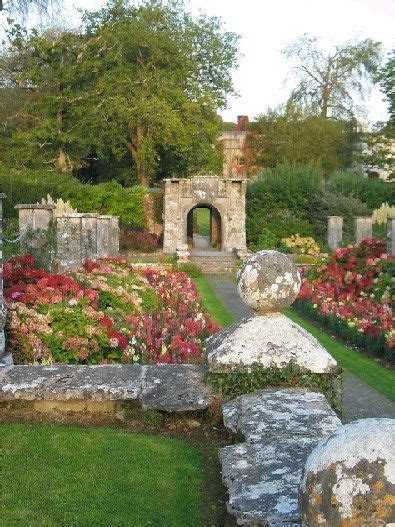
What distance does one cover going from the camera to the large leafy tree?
33656 millimetres

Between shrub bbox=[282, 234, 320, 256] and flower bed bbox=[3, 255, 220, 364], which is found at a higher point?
flower bed bbox=[3, 255, 220, 364]

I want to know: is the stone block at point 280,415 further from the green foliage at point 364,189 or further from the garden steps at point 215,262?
the green foliage at point 364,189

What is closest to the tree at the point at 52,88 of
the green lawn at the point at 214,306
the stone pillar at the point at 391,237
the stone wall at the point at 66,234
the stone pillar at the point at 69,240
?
the stone wall at the point at 66,234

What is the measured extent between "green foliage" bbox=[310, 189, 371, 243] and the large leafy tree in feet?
25.1

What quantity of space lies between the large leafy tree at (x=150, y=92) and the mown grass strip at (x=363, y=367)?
24109mm

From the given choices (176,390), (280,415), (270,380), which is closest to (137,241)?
(176,390)

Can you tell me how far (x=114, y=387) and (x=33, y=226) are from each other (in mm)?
8412

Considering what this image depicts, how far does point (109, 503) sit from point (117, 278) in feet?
27.4

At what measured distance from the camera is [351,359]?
9438 mm

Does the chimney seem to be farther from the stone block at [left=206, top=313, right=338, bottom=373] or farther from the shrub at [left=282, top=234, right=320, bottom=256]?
the stone block at [left=206, top=313, right=338, bottom=373]

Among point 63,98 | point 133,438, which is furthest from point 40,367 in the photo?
point 63,98

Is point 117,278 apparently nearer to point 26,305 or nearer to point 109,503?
point 26,305

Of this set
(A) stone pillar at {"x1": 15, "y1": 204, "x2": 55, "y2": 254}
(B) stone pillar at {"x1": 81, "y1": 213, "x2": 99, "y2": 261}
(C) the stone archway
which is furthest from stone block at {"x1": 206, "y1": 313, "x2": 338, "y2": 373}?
(C) the stone archway

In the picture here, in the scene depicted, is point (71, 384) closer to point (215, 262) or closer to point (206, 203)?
point (215, 262)
